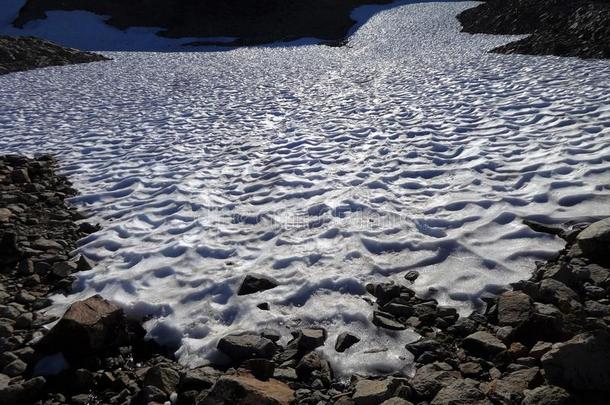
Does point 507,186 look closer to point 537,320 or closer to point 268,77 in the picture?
point 537,320

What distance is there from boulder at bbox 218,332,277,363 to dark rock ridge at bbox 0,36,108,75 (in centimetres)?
2269

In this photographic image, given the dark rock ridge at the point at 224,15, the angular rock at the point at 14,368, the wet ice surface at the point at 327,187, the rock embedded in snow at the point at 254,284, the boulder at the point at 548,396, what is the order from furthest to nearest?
the dark rock ridge at the point at 224,15 < the rock embedded in snow at the point at 254,284 < the wet ice surface at the point at 327,187 < the angular rock at the point at 14,368 < the boulder at the point at 548,396

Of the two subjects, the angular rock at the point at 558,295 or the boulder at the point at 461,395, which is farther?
the angular rock at the point at 558,295

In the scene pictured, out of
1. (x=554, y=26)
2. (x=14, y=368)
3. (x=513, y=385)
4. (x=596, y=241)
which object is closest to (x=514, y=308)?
(x=513, y=385)

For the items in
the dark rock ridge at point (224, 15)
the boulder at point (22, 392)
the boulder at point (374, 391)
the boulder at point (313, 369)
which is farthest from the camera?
the dark rock ridge at point (224, 15)

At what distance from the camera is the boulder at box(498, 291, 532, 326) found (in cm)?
347

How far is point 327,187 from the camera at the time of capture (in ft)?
22.0

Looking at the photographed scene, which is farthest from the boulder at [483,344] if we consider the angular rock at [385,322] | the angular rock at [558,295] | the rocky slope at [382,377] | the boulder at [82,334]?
the boulder at [82,334]

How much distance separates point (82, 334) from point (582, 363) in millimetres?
3372

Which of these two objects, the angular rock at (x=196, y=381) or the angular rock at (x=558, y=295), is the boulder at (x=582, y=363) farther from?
the angular rock at (x=196, y=381)

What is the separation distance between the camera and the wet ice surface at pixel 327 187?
14.1ft

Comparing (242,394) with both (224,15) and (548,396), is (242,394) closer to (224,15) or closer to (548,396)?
(548,396)

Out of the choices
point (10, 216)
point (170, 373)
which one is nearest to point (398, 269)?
point (170, 373)

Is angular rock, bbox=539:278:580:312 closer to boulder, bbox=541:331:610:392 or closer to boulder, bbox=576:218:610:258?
boulder, bbox=576:218:610:258
